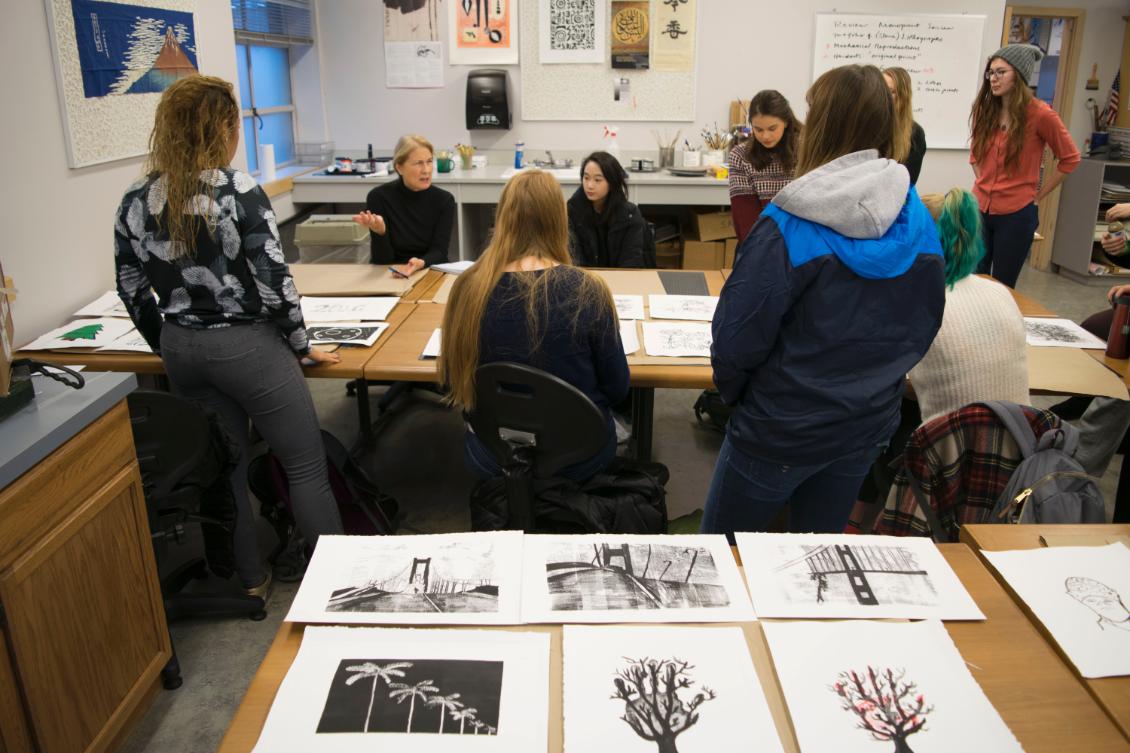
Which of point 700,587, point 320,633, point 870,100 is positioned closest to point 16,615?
point 320,633

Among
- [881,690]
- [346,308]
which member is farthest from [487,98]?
[881,690]

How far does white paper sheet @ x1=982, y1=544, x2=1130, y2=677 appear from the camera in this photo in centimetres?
108

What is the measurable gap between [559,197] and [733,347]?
66 centimetres

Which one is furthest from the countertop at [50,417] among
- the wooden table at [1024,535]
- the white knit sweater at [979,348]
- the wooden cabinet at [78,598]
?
the white knit sweater at [979,348]

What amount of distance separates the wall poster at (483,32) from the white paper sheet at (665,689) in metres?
5.11

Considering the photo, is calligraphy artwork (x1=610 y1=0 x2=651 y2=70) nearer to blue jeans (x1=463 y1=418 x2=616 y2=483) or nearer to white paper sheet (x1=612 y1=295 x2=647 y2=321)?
white paper sheet (x1=612 y1=295 x2=647 y2=321)

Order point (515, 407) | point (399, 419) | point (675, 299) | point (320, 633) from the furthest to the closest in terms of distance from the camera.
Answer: point (399, 419), point (675, 299), point (515, 407), point (320, 633)

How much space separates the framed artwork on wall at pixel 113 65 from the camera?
2762 mm

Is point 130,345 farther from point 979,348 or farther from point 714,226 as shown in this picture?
point 714,226

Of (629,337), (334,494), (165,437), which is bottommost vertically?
(334,494)

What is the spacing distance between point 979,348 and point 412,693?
159cm

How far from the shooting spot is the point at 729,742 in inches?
36.7

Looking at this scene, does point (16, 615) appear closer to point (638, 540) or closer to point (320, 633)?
point (320, 633)

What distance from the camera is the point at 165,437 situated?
2037 mm
